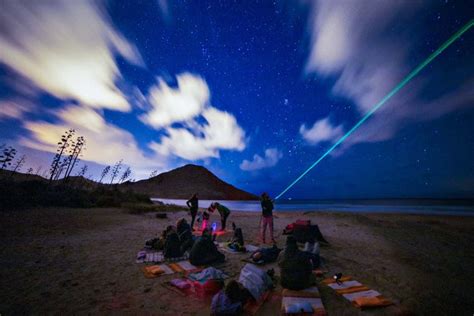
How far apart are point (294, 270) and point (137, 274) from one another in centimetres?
484

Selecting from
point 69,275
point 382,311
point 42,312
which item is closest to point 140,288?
point 42,312

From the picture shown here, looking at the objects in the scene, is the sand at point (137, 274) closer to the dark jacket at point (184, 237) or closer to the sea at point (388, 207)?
the dark jacket at point (184, 237)

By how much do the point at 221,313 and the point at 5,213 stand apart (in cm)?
1945

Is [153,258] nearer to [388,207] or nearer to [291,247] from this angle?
[291,247]

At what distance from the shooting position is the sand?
4699 millimetres

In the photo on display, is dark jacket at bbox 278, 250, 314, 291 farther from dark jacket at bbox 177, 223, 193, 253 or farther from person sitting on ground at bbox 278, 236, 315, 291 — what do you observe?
dark jacket at bbox 177, 223, 193, 253

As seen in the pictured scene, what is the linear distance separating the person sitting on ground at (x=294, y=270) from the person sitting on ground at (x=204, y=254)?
291 centimetres

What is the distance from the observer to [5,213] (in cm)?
1478

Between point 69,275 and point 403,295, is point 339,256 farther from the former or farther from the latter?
point 69,275

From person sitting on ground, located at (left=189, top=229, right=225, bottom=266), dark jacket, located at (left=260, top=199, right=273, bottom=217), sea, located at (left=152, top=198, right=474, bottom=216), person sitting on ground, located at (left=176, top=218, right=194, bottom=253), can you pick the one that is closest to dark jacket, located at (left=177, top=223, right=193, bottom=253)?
person sitting on ground, located at (left=176, top=218, right=194, bottom=253)

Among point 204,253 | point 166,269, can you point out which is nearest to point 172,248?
point 166,269

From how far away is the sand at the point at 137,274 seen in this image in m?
4.70

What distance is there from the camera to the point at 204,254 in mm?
7516

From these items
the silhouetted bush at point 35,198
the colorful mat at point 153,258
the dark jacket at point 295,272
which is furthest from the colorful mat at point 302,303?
the silhouetted bush at point 35,198
